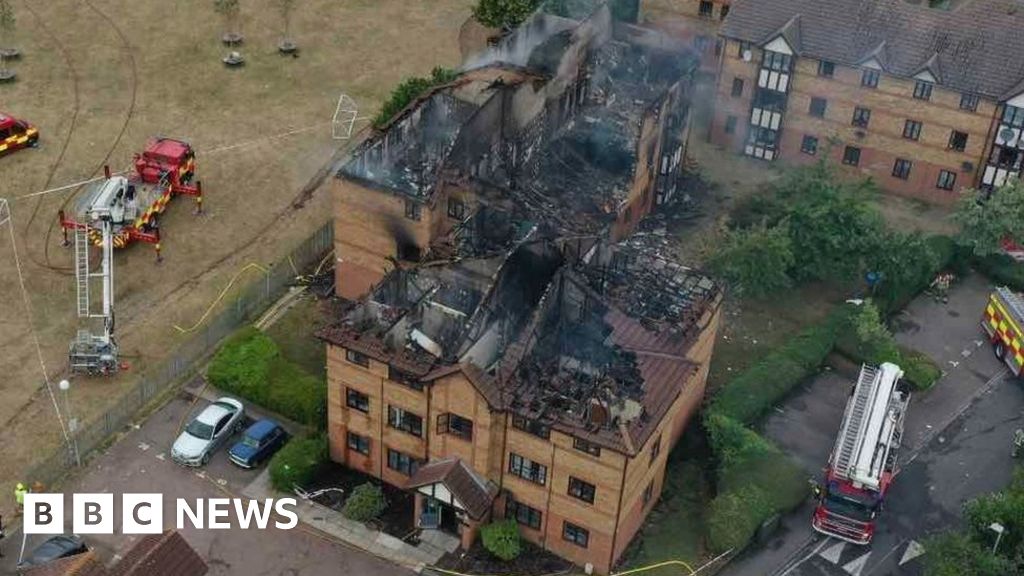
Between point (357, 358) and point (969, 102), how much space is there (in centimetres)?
4084

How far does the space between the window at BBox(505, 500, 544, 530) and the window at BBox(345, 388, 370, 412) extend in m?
6.99

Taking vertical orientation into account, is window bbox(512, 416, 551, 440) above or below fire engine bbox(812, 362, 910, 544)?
above

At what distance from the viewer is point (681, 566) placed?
5147cm

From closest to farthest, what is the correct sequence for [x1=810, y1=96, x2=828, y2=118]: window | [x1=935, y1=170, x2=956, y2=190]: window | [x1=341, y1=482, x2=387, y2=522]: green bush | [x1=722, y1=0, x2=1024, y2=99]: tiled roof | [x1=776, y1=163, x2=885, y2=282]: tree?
1. [x1=341, y1=482, x2=387, y2=522]: green bush
2. [x1=776, y1=163, x2=885, y2=282]: tree
3. [x1=722, y1=0, x2=1024, y2=99]: tiled roof
4. [x1=935, y1=170, x2=956, y2=190]: window
5. [x1=810, y1=96, x2=828, y2=118]: window

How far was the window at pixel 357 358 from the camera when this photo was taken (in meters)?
50.6

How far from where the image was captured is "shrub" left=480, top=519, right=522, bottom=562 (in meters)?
Answer: 50.2

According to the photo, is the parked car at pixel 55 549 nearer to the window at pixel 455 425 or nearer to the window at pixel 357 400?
the window at pixel 357 400

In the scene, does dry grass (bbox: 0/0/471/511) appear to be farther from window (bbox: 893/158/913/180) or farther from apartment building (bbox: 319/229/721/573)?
window (bbox: 893/158/913/180)

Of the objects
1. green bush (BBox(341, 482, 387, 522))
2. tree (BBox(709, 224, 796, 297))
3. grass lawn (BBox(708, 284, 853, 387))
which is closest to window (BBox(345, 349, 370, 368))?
green bush (BBox(341, 482, 387, 522))

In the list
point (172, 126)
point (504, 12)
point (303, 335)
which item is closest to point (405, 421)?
point (303, 335)

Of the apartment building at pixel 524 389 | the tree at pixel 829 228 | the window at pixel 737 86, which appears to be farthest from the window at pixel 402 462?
the window at pixel 737 86

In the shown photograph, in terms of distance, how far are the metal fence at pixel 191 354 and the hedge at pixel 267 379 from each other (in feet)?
5.42

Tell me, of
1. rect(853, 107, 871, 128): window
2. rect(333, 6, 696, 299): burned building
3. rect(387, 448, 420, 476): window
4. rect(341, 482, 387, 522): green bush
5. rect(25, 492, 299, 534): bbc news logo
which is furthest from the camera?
rect(853, 107, 871, 128): window

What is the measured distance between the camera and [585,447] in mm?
47438
